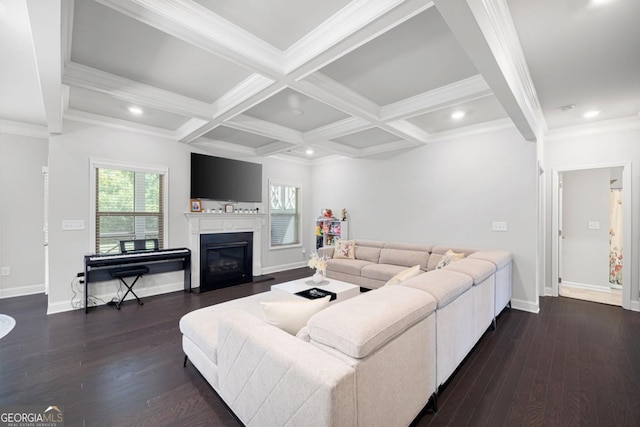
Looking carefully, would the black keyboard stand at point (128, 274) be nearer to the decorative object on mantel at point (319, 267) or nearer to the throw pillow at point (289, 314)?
the decorative object on mantel at point (319, 267)

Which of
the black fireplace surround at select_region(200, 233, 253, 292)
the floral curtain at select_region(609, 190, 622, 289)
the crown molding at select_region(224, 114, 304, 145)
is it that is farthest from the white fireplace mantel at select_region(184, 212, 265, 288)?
the floral curtain at select_region(609, 190, 622, 289)

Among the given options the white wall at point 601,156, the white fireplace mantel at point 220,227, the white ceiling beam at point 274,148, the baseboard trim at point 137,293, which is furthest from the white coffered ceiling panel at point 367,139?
the baseboard trim at point 137,293

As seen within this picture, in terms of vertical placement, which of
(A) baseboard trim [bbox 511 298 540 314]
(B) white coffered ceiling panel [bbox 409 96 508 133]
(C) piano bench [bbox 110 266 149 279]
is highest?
(B) white coffered ceiling panel [bbox 409 96 508 133]

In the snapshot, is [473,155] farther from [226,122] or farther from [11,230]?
[11,230]

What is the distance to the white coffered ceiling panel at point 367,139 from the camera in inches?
191

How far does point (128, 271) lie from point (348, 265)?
3.50m

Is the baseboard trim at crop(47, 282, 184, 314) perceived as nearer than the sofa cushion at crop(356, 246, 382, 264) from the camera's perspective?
Yes

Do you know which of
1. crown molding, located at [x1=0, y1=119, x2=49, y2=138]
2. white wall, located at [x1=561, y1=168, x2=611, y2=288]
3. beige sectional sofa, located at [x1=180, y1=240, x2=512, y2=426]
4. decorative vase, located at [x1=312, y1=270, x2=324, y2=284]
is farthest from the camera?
white wall, located at [x1=561, y1=168, x2=611, y2=288]

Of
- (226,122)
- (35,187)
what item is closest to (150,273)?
(35,187)

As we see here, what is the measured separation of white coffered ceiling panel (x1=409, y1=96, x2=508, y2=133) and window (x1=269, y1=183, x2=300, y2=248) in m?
3.45

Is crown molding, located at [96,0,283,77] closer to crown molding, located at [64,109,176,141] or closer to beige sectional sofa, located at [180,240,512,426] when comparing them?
beige sectional sofa, located at [180,240,512,426]

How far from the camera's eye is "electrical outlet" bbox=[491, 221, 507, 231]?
416 centimetres

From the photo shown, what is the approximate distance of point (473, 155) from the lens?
14.7 feet

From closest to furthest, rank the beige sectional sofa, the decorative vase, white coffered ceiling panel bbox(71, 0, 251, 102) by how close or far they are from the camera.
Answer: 1. the beige sectional sofa
2. white coffered ceiling panel bbox(71, 0, 251, 102)
3. the decorative vase
